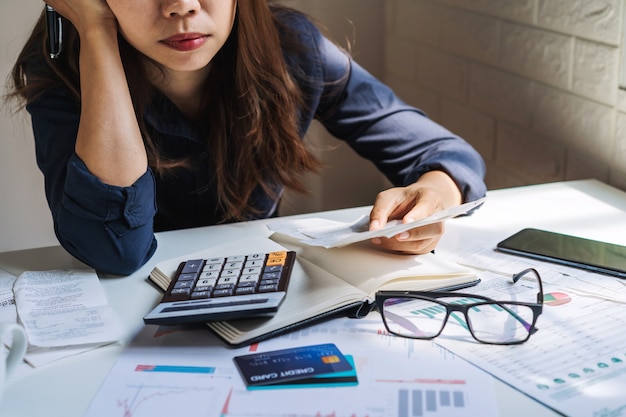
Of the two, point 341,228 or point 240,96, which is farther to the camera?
point 240,96

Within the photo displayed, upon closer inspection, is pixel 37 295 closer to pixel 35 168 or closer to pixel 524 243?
pixel 524 243

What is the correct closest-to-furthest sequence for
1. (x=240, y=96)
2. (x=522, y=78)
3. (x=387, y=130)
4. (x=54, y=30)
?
(x=54, y=30) < (x=240, y=96) < (x=387, y=130) < (x=522, y=78)

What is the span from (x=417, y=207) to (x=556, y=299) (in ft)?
0.82

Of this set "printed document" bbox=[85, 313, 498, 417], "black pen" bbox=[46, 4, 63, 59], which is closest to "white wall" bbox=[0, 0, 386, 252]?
"black pen" bbox=[46, 4, 63, 59]

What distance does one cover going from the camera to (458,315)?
3.26ft

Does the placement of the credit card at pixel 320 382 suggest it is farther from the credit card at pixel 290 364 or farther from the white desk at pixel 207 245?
the white desk at pixel 207 245

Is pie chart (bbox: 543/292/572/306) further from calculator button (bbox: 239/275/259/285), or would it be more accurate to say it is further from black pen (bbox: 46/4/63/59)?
black pen (bbox: 46/4/63/59)

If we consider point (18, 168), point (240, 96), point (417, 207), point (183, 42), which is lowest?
point (18, 168)

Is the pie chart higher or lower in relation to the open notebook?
lower

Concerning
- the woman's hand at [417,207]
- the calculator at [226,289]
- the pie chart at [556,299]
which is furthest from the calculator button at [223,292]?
the pie chart at [556,299]

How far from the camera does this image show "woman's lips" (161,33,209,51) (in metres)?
1.22

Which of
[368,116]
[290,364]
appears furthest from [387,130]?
[290,364]

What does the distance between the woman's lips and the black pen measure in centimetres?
20

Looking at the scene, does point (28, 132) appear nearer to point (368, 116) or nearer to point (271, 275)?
point (368, 116)
